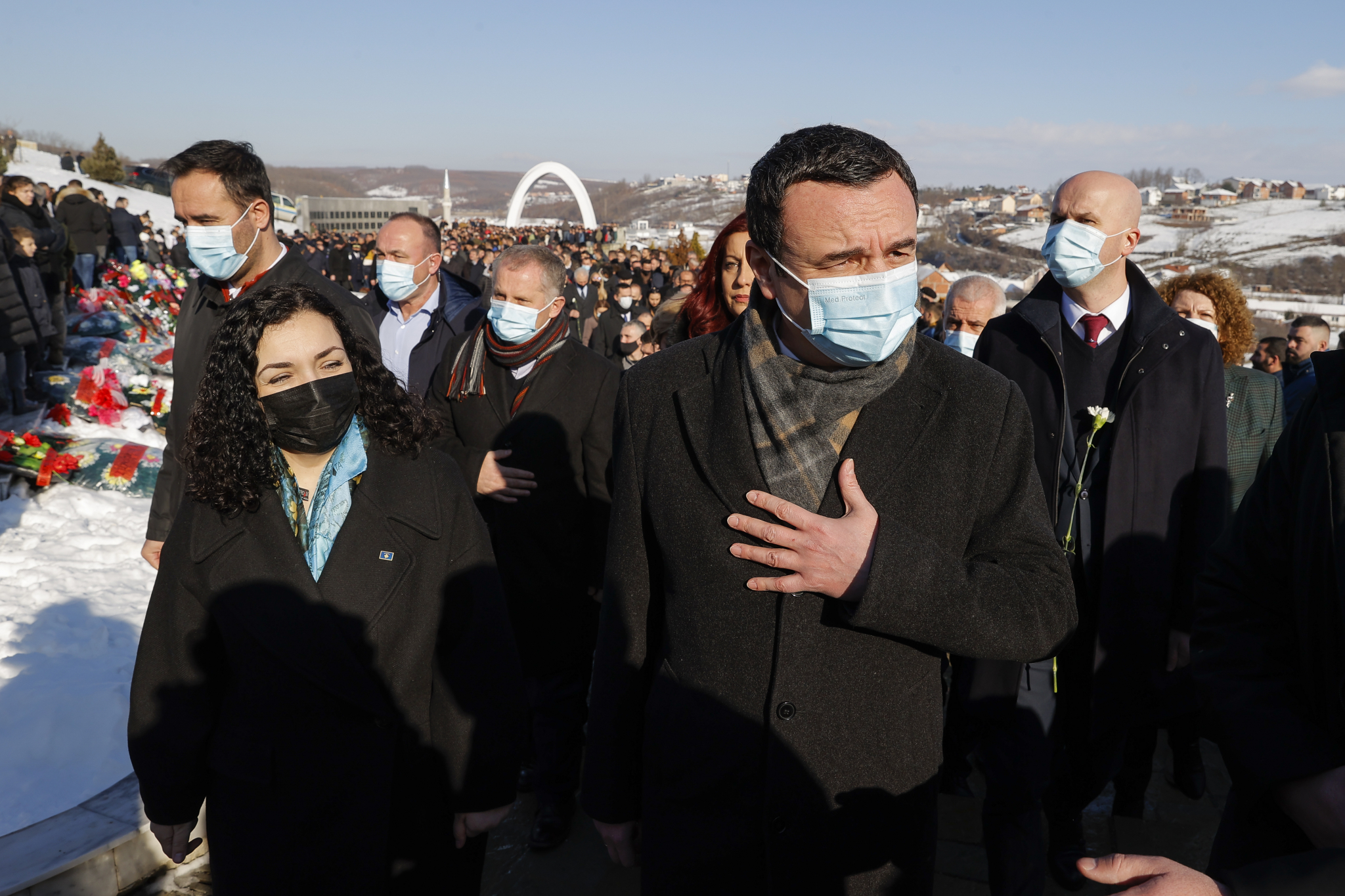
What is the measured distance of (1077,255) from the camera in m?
2.95

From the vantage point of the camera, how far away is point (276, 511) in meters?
2.00

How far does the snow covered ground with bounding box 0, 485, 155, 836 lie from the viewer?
3.20 metres

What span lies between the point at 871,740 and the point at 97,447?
6.29 m

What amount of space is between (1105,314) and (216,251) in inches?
118

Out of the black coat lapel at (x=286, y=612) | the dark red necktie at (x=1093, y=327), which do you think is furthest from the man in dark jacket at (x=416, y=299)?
the dark red necktie at (x=1093, y=327)

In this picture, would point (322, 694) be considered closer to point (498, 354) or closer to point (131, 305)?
point (498, 354)

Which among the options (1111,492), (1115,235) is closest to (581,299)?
(1115,235)

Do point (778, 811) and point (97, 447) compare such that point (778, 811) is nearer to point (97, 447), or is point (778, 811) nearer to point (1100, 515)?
point (1100, 515)

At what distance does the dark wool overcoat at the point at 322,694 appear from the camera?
193 cm

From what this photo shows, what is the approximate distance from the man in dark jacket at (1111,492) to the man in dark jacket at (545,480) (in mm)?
1433

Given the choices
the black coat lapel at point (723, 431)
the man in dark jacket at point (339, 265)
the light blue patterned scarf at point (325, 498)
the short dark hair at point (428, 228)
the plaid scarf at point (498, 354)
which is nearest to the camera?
the black coat lapel at point (723, 431)

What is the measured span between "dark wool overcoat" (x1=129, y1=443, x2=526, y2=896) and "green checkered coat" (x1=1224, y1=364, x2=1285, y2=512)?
126 inches

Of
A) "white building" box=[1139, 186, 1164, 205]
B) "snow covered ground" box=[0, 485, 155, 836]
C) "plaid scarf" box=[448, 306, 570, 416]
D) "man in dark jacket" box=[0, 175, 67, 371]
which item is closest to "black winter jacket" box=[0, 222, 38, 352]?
"man in dark jacket" box=[0, 175, 67, 371]

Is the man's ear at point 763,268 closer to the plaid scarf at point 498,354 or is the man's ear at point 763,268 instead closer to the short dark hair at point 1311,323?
the plaid scarf at point 498,354
